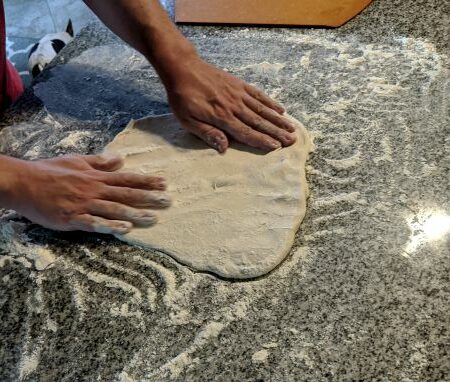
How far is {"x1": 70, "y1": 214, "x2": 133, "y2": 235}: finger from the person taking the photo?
88 cm

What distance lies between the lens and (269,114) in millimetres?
1013

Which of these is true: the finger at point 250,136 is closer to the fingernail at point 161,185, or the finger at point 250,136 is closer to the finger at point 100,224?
the fingernail at point 161,185

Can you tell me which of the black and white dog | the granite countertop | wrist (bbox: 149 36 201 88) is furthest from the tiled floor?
wrist (bbox: 149 36 201 88)

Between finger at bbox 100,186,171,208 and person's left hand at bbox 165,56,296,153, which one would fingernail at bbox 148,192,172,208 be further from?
person's left hand at bbox 165,56,296,153

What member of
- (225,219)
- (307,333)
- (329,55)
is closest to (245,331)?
(307,333)

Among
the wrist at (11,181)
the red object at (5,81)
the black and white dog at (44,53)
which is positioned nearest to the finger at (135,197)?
the wrist at (11,181)

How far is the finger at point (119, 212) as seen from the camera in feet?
2.91

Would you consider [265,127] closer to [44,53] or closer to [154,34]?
[154,34]

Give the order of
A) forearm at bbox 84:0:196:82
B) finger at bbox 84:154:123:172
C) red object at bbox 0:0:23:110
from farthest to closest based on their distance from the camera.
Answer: red object at bbox 0:0:23:110
forearm at bbox 84:0:196:82
finger at bbox 84:154:123:172

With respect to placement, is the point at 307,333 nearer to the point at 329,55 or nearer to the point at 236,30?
the point at 329,55

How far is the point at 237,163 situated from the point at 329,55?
41 centimetres

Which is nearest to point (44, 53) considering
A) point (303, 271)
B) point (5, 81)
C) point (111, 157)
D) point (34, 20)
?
point (5, 81)

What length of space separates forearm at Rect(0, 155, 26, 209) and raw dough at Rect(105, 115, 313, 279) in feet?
0.69

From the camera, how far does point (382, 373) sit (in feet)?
2.33
